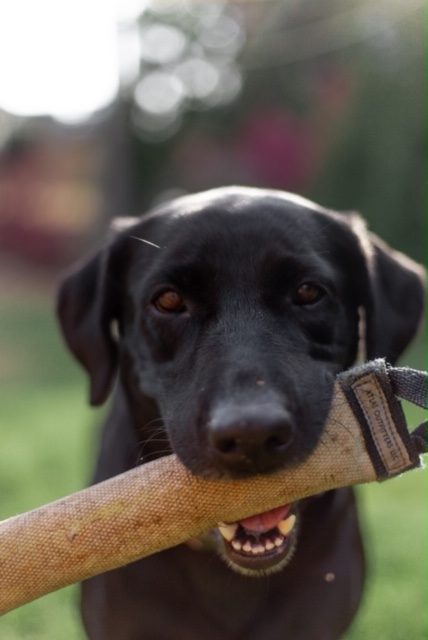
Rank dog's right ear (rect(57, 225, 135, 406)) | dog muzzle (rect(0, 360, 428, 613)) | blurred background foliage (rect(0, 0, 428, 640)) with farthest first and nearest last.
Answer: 1. blurred background foliage (rect(0, 0, 428, 640))
2. dog's right ear (rect(57, 225, 135, 406))
3. dog muzzle (rect(0, 360, 428, 613))

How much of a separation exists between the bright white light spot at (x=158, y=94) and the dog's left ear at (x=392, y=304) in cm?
2132

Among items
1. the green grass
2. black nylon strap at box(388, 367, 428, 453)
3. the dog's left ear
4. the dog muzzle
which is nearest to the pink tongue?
the dog muzzle

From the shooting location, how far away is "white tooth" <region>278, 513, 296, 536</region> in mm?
2395

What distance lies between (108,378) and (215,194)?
76cm

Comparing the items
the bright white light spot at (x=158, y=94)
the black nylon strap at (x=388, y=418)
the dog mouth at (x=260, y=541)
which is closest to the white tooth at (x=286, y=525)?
the dog mouth at (x=260, y=541)

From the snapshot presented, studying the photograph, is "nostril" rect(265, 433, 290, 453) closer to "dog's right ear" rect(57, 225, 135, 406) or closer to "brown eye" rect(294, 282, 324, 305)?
"brown eye" rect(294, 282, 324, 305)

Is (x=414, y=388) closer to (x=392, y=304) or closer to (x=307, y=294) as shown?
(x=307, y=294)

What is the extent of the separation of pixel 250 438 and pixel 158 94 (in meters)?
23.5

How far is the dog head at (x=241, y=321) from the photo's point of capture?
219cm

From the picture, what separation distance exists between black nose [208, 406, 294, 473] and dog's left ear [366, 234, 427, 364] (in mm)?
987

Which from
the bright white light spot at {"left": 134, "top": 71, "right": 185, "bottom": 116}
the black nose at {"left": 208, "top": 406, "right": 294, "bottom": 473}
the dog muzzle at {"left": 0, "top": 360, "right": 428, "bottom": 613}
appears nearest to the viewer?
the black nose at {"left": 208, "top": 406, "right": 294, "bottom": 473}

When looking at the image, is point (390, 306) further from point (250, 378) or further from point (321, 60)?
point (321, 60)

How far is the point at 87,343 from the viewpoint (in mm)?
3270

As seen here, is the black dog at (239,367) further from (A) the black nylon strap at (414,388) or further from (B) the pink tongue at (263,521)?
(A) the black nylon strap at (414,388)
